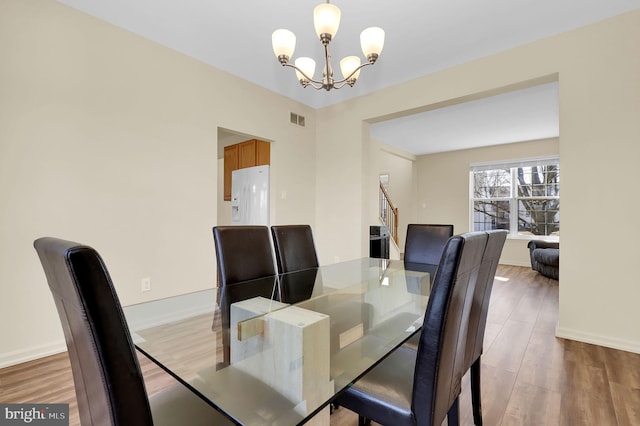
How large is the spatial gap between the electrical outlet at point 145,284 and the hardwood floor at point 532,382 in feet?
2.17

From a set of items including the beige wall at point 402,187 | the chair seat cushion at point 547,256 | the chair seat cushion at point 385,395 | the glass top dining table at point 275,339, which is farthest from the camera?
the beige wall at point 402,187

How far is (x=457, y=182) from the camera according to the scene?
6754 mm

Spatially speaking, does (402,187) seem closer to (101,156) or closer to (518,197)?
(518,197)

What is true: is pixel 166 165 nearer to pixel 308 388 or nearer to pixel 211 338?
pixel 211 338

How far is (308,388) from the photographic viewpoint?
83 centimetres

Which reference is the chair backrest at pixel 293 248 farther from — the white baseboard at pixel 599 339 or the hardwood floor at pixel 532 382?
the white baseboard at pixel 599 339

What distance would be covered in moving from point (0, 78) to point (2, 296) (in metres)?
1.49

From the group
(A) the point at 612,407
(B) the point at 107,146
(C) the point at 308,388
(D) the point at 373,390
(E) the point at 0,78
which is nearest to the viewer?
(C) the point at 308,388

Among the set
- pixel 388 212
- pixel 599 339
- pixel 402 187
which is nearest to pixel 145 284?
pixel 599 339

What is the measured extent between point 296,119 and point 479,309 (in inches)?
133

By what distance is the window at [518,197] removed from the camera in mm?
5777

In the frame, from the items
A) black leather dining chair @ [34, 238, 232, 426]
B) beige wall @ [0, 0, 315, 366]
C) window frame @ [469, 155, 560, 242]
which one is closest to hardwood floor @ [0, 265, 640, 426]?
beige wall @ [0, 0, 315, 366]

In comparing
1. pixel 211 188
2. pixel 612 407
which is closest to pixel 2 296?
pixel 211 188

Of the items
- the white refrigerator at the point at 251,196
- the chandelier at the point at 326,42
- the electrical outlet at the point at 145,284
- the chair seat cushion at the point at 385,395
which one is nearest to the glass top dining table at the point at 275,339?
the chair seat cushion at the point at 385,395
